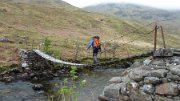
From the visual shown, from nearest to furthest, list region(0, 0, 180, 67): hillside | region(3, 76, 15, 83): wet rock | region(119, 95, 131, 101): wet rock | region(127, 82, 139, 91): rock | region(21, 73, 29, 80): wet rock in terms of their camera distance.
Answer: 1. region(127, 82, 139, 91): rock
2. region(119, 95, 131, 101): wet rock
3. region(3, 76, 15, 83): wet rock
4. region(21, 73, 29, 80): wet rock
5. region(0, 0, 180, 67): hillside

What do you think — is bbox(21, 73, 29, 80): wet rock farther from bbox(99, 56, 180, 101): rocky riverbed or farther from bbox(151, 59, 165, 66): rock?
bbox(151, 59, 165, 66): rock

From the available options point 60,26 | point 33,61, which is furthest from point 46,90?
point 60,26

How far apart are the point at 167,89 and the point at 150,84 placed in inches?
30.3

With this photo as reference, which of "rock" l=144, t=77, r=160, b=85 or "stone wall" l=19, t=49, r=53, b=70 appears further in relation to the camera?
"stone wall" l=19, t=49, r=53, b=70

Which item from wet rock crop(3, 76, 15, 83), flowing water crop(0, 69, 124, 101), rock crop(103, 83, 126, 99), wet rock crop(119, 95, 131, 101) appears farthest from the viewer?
wet rock crop(3, 76, 15, 83)

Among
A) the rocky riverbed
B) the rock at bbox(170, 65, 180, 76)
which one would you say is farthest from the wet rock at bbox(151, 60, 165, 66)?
the rock at bbox(170, 65, 180, 76)

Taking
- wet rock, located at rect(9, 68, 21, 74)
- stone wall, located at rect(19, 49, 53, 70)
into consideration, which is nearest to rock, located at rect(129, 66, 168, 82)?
wet rock, located at rect(9, 68, 21, 74)

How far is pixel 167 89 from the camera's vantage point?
13633mm

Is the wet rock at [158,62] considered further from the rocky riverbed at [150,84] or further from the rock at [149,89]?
the rock at [149,89]

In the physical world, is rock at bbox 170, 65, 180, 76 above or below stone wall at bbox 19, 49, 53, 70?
above

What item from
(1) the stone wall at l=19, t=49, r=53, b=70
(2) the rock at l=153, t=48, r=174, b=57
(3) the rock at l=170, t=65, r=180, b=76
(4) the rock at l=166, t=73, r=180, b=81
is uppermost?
(2) the rock at l=153, t=48, r=174, b=57

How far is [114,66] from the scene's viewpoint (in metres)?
36.1

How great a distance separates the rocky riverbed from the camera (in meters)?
13.7

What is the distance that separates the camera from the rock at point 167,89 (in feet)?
44.2
